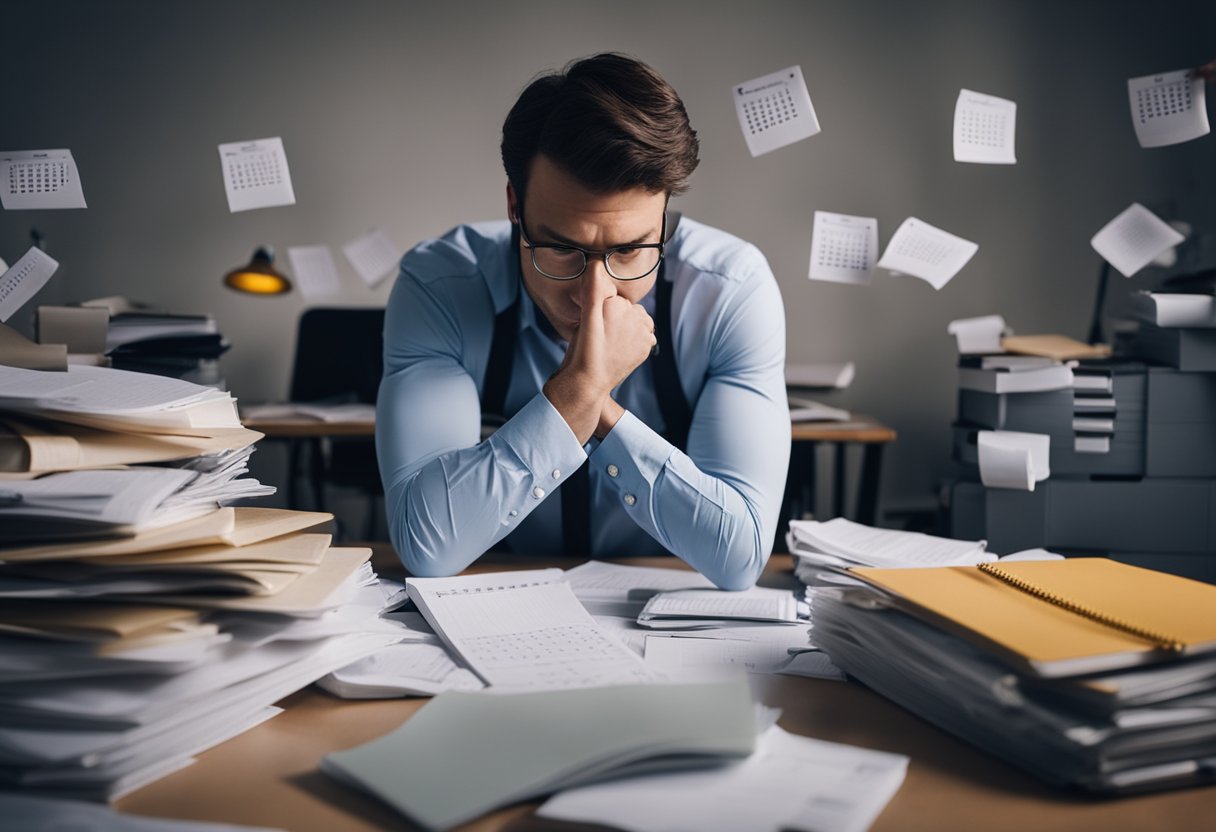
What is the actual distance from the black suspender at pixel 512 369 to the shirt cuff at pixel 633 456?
0.79ft

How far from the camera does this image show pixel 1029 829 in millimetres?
623

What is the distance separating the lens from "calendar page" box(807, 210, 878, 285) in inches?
85.7

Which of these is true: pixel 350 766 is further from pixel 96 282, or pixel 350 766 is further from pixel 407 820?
pixel 96 282

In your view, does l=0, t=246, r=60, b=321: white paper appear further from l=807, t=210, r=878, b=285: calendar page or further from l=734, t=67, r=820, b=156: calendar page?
l=807, t=210, r=878, b=285: calendar page

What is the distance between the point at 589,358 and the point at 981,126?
1225mm

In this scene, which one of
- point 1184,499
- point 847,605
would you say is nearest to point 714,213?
point 1184,499

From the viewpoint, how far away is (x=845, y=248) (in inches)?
86.1

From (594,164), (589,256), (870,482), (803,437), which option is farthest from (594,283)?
(870,482)

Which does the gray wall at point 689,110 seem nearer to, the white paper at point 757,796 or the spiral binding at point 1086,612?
the spiral binding at point 1086,612

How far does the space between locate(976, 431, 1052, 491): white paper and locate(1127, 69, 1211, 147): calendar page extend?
0.66 metres

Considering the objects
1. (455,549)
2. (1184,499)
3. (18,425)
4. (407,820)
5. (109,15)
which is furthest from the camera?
(109,15)

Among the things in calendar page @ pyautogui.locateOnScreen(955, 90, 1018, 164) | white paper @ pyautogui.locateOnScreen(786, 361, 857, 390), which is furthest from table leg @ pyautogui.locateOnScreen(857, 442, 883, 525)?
calendar page @ pyautogui.locateOnScreen(955, 90, 1018, 164)

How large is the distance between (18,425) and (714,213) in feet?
10.4

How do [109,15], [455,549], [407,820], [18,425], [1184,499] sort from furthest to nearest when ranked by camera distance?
[109,15], [1184,499], [455,549], [18,425], [407,820]
